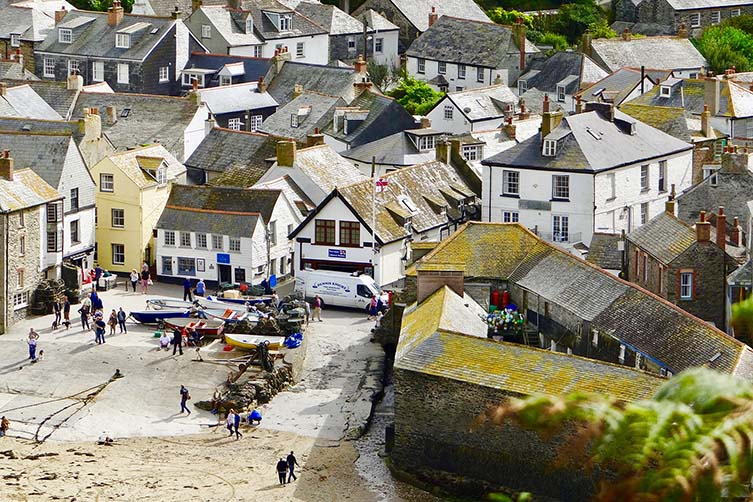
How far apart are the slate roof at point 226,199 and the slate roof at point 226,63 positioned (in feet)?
91.8

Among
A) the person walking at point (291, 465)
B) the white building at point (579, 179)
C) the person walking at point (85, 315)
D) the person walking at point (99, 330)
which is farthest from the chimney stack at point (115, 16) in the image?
the person walking at point (291, 465)

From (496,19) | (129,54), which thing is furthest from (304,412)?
(496,19)

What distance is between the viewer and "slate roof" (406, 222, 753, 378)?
41.5 metres

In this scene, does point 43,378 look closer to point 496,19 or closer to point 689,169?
point 689,169

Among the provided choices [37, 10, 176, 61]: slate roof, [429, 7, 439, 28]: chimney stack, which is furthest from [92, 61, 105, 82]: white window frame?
[429, 7, 439, 28]: chimney stack

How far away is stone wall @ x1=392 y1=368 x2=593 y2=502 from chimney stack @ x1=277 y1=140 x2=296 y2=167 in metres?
27.8

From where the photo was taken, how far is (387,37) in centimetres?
11125

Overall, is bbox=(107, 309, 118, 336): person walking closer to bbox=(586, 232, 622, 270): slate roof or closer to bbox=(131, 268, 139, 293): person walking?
bbox=(131, 268, 139, 293): person walking

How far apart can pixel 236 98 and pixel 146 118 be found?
9729mm

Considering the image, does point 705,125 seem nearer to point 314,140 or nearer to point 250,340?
point 314,140

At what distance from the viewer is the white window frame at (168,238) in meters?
65.5

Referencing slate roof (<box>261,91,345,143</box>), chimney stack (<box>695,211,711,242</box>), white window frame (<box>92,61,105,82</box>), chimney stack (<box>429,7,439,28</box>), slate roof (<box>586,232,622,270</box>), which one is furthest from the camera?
chimney stack (<box>429,7,439,28</box>)

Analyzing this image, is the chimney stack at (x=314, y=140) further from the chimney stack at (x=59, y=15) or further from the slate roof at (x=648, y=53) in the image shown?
the slate roof at (x=648, y=53)

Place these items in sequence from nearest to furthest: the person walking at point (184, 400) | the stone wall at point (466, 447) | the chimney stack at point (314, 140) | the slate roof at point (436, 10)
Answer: the stone wall at point (466, 447), the person walking at point (184, 400), the chimney stack at point (314, 140), the slate roof at point (436, 10)
